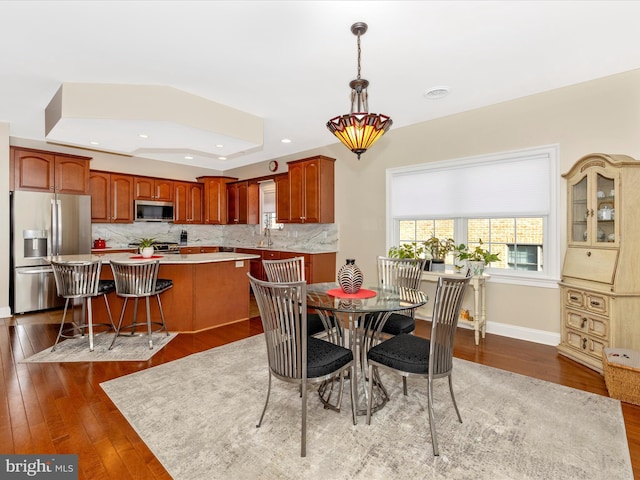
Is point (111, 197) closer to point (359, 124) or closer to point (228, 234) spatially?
point (228, 234)

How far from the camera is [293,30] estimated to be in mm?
2404

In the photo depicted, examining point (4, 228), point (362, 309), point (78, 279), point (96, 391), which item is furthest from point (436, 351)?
point (4, 228)

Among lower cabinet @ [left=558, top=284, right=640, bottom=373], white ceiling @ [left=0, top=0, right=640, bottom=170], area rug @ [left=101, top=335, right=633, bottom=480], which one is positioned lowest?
area rug @ [left=101, top=335, right=633, bottom=480]

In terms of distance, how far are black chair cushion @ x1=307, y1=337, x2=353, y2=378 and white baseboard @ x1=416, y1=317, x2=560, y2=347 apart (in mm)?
2570

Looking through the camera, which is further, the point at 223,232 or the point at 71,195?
the point at 223,232

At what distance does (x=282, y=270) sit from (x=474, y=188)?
2.63 meters

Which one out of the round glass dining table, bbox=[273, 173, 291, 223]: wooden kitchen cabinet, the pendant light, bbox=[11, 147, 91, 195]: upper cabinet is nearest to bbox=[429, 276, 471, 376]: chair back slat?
the round glass dining table

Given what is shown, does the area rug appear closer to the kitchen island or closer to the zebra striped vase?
the zebra striped vase

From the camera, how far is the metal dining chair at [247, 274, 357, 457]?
1830 mm

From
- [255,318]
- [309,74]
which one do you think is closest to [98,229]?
[255,318]

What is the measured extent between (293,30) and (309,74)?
697 millimetres

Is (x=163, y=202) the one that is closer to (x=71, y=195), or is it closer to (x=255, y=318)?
(x=71, y=195)

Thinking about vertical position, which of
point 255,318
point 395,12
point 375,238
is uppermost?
point 395,12

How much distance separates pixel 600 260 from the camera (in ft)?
9.51
